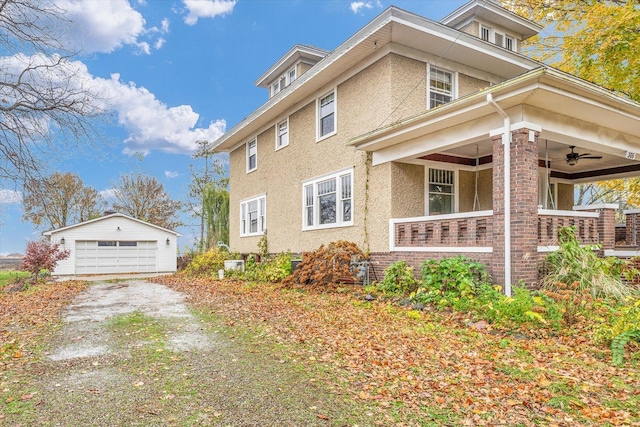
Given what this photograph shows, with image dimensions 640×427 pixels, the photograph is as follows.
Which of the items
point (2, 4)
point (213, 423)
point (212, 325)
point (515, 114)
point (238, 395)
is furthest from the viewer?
point (2, 4)

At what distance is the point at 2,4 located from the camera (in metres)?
9.82

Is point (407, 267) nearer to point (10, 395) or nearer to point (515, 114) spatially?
point (515, 114)

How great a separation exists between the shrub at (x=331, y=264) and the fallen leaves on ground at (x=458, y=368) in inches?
121

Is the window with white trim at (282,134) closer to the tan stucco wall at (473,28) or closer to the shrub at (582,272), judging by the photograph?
the tan stucco wall at (473,28)

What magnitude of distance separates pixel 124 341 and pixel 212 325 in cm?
142

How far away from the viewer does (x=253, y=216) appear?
18.4 metres

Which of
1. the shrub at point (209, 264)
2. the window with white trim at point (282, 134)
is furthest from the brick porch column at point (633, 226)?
the shrub at point (209, 264)

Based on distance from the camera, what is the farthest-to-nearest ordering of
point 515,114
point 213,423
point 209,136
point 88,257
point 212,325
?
point 209,136 → point 88,257 → point 515,114 → point 212,325 → point 213,423

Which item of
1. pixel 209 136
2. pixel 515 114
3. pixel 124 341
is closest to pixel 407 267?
pixel 515 114

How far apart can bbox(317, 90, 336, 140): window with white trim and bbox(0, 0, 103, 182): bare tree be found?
21.0 ft

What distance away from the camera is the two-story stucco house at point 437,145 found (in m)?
7.61

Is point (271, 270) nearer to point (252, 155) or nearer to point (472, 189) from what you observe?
point (472, 189)

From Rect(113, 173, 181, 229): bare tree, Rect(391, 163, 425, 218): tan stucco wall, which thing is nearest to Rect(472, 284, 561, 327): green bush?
Rect(391, 163, 425, 218): tan stucco wall

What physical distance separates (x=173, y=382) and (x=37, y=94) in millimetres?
9543
